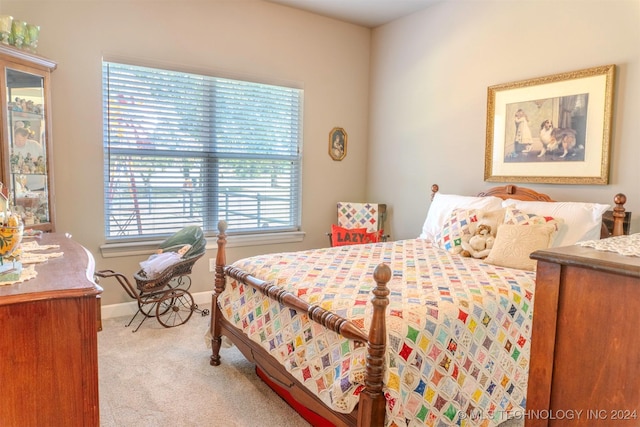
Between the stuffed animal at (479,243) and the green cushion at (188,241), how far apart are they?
2.02 metres

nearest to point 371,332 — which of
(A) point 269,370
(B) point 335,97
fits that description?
(A) point 269,370

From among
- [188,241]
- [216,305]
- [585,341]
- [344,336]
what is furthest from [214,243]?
[585,341]

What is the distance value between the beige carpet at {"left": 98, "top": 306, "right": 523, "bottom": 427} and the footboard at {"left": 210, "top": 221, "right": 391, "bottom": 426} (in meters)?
0.22

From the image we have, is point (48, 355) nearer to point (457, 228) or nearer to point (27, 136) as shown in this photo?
point (27, 136)

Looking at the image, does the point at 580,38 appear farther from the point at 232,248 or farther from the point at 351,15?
the point at 232,248

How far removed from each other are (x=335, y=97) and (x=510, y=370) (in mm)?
3316

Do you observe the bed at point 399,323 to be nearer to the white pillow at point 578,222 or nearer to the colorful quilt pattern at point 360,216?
the white pillow at point 578,222

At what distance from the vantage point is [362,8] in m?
4.12

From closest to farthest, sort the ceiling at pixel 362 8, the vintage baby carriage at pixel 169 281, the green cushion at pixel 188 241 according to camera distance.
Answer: the vintage baby carriage at pixel 169 281
the green cushion at pixel 188 241
the ceiling at pixel 362 8

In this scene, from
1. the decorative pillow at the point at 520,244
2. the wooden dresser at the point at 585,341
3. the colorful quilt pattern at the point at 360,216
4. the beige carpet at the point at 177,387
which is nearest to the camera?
the wooden dresser at the point at 585,341

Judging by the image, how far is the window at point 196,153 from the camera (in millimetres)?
3467

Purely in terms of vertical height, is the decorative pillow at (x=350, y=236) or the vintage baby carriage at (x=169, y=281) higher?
the decorative pillow at (x=350, y=236)

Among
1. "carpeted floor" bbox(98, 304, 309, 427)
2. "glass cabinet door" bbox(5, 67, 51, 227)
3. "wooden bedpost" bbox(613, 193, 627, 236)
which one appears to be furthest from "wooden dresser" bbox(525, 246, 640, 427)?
"glass cabinet door" bbox(5, 67, 51, 227)

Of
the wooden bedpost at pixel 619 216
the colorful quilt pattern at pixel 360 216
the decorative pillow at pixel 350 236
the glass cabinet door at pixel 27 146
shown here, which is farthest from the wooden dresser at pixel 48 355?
the colorful quilt pattern at pixel 360 216
